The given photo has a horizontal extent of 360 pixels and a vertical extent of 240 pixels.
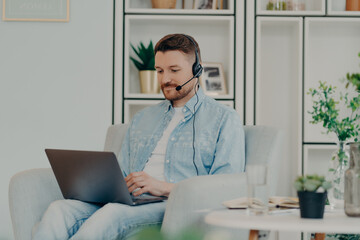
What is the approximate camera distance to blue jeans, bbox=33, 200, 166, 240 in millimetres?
1567

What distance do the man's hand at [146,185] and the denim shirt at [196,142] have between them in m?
0.15

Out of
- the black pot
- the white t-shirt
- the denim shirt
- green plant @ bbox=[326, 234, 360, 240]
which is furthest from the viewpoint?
green plant @ bbox=[326, 234, 360, 240]

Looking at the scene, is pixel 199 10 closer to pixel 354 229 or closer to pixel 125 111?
pixel 125 111

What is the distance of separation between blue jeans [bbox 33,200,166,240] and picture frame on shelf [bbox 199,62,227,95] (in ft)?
4.67

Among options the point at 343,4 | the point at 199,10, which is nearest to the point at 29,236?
the point at 199,10

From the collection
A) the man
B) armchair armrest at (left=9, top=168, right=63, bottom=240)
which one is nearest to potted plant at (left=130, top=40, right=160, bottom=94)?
the man

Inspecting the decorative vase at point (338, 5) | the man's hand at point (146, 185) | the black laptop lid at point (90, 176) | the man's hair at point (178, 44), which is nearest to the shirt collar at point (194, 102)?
the man's hair at point (178, 44)

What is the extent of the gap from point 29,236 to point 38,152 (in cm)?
112

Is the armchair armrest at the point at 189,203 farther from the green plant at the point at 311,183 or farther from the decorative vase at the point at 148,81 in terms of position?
the decorative vase at the point at 148,81

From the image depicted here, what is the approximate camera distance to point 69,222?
171 centimetres

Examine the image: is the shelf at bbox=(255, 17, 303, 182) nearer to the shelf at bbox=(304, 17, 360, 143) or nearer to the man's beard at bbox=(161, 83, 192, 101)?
the shelf at bbox=(304, 17, 360, 143)

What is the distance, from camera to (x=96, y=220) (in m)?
1.57

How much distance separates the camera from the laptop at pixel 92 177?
1692 millimetres

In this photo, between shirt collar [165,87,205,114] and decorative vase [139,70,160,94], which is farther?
decorative vase [139,70,160,94]
